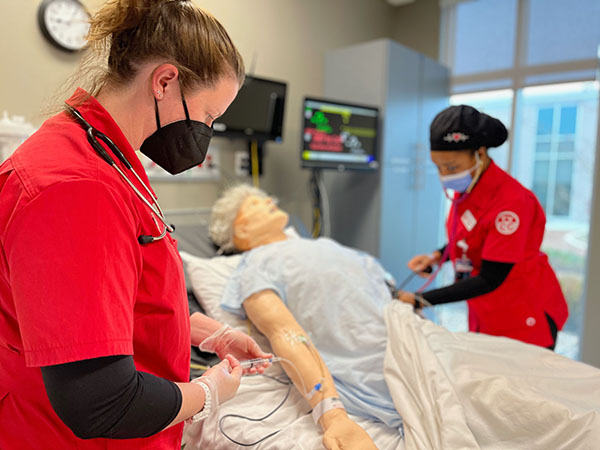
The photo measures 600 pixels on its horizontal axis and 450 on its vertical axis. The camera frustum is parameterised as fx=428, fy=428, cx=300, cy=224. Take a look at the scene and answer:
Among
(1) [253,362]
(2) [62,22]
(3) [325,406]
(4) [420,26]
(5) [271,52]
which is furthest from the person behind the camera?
(4) [420,26]

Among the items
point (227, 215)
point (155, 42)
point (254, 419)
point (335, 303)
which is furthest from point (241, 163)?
point (155, 42)

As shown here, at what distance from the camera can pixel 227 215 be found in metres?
2.07

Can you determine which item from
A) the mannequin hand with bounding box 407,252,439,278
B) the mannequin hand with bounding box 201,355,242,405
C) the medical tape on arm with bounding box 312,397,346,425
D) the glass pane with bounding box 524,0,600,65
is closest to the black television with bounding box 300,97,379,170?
the mannequin hand with bounding box 407,252,439,278

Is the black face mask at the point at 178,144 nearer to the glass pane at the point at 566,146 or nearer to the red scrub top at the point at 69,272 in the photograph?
the red scrub top at the point at 69,272

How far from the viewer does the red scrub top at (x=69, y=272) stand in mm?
508

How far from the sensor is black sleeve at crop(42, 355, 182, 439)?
0.53m

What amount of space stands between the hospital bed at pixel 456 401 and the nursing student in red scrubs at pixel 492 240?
0.86ft

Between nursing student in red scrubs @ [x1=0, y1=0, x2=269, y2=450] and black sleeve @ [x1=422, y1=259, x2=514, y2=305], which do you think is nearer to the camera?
nursing student in red scrubs @ [x1=0, y1=0, x2=269, y2=450]

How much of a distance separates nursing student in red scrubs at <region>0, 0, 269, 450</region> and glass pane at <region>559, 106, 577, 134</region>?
350 centimetres

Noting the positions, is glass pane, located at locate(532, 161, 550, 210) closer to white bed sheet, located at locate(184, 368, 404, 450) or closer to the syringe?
white bed sheet, located at locate(184, 368, 404, 450)

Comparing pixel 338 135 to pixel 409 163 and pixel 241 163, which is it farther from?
pixel 409 163

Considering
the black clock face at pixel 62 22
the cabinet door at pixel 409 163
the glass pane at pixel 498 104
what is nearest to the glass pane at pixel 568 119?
the glass pane at pixel 498 104

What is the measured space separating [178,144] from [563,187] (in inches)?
145

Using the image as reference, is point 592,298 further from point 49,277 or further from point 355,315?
point 49,277
